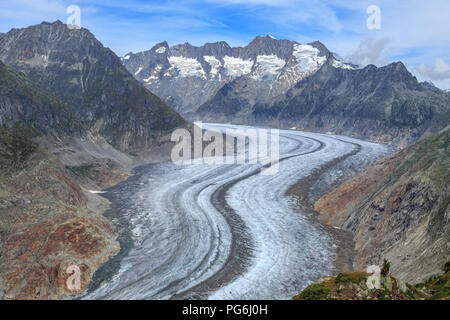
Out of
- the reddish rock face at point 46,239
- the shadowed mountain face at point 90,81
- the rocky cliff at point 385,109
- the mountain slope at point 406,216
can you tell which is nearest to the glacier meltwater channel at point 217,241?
the reddish rock face at point 46,239

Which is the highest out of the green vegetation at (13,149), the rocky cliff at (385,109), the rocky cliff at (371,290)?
the rocky cliff at (385,109)

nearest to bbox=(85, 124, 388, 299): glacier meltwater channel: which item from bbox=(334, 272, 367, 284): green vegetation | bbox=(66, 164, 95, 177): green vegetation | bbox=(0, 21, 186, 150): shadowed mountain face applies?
bbox=(66, 164, 95, 177): green vegetation

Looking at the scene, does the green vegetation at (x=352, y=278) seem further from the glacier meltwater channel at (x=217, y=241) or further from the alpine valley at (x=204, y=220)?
the glacier meltwater channel at (x=217, y=241)

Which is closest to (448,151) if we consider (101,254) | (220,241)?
(220,241)

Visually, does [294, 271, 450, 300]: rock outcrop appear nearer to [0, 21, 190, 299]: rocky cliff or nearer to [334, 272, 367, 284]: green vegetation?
[334, 272, 367, 284]: green vegetation
